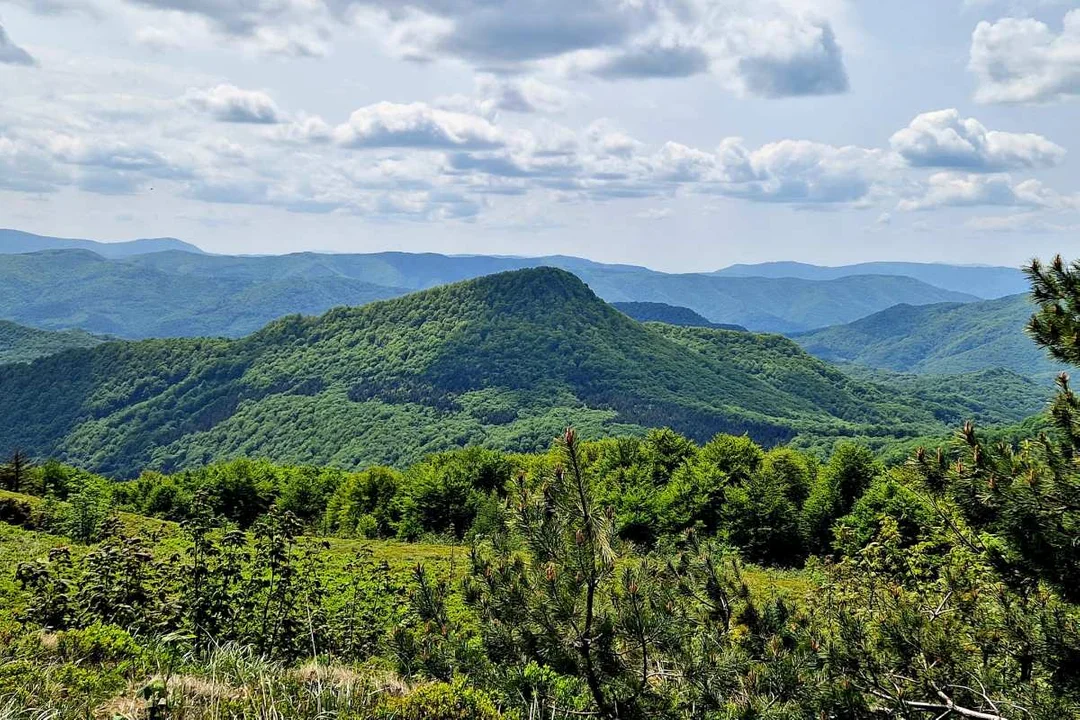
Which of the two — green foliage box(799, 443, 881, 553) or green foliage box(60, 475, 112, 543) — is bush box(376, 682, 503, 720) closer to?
green foliage box(60, 475, 112, 543)

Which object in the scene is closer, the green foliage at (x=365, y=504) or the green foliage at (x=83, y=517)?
the green foliage at (x=83, y=517)

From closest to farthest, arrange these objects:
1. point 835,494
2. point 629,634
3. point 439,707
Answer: point 439,707 < point 629,634 < point 835,494

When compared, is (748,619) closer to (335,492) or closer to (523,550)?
(523,550)

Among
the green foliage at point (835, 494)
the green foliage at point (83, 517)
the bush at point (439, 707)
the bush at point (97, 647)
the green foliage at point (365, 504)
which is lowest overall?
the green foliage at point (365, 504)

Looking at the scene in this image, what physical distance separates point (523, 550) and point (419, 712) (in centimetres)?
151

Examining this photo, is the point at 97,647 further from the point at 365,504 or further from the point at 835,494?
the point at 365,504

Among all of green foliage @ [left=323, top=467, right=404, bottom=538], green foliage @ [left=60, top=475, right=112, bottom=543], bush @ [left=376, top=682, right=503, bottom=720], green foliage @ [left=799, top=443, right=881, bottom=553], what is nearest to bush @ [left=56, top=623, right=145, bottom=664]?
bush @ [left=376, top=682, right=503, bottom=720]

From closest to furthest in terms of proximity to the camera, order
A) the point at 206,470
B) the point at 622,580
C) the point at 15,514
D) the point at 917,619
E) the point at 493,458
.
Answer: the point at 622,580
the point at 917,619
the point at 15,514
the point at 206,470
the point at 493,458

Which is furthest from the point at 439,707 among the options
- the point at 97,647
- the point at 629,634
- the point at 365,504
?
the point at 365,504

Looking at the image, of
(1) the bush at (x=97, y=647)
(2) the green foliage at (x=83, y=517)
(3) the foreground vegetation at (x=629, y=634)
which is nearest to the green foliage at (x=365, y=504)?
(2) the green foliage at (x=83, y=517)

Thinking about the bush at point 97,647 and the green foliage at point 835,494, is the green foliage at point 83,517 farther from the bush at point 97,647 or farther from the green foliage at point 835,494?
the green foliage at point 835,494

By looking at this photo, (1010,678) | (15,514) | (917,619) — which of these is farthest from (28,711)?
(15,514)

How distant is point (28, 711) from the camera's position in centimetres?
466

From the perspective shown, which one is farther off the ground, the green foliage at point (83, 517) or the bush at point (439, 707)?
the bush at point (439, 707)
